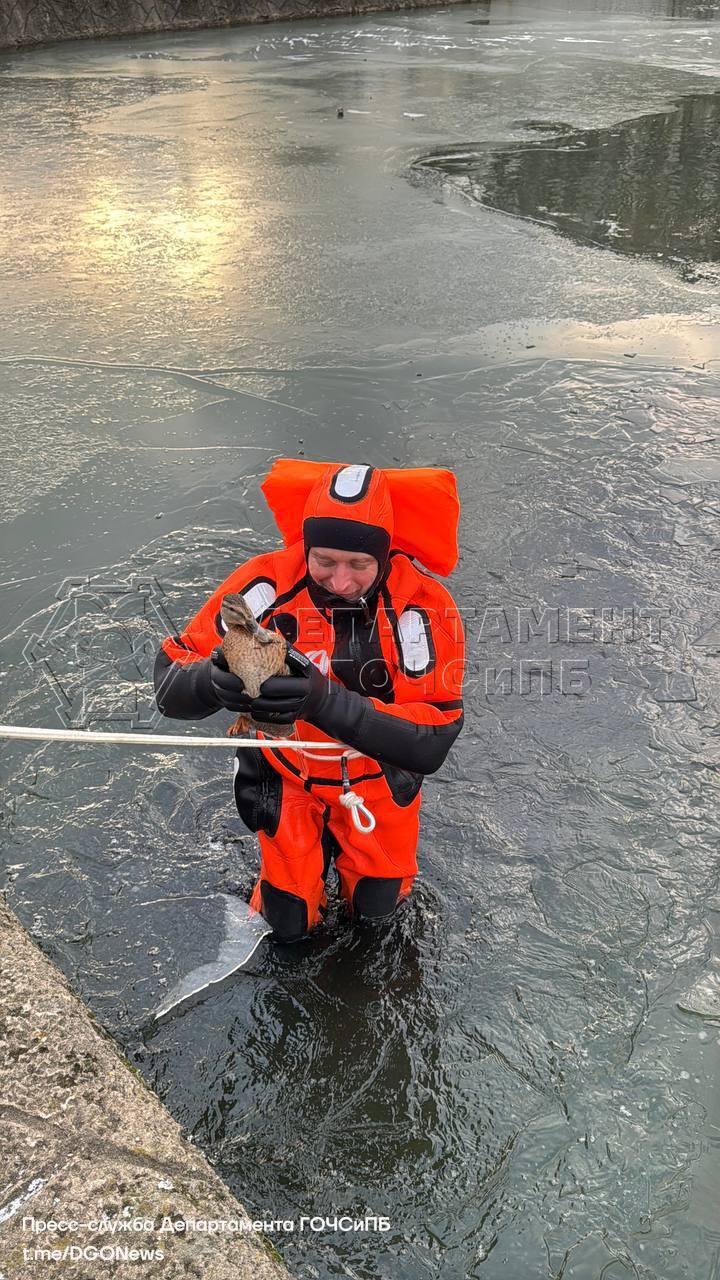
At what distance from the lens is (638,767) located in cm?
337

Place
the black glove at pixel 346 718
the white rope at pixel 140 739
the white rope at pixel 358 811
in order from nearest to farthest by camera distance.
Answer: the white rope at pixel 140 739 → the black glove at pixel 346 718 → the white rope at pixel 358 811

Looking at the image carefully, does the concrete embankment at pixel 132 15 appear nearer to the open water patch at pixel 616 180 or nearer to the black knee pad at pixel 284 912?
the open water patch at pixel 616 180

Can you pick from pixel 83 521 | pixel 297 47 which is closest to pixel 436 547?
pixel 83 521

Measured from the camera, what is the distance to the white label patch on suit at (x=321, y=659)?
8.45ft

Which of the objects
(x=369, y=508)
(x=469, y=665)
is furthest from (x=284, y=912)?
(x=469, y=665)

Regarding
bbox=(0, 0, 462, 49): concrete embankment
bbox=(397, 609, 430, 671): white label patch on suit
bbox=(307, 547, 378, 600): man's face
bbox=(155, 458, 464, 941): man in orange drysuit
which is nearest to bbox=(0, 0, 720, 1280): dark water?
bbox=(155, 458, 464, 941): man in orange drysuit

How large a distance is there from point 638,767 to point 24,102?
13374mm

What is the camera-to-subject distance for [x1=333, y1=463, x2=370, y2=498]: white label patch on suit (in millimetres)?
2336

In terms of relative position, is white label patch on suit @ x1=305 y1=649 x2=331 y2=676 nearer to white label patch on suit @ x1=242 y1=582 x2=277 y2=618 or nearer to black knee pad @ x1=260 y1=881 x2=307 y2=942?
white label patch on suit @ x1=242 y1=582 x2=277 y2=618

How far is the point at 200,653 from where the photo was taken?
2586 mm

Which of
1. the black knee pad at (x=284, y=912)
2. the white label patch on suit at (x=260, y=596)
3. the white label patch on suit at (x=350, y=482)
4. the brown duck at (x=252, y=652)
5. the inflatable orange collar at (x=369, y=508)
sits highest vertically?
the white label patch on suit at (x=350, y=482)

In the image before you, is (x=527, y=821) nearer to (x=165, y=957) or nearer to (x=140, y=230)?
(x=165, y=957)

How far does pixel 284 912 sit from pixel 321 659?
0.77 metres

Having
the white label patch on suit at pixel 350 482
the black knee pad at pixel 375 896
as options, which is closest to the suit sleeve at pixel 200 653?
the white label patch on suit at pixel 350 482
